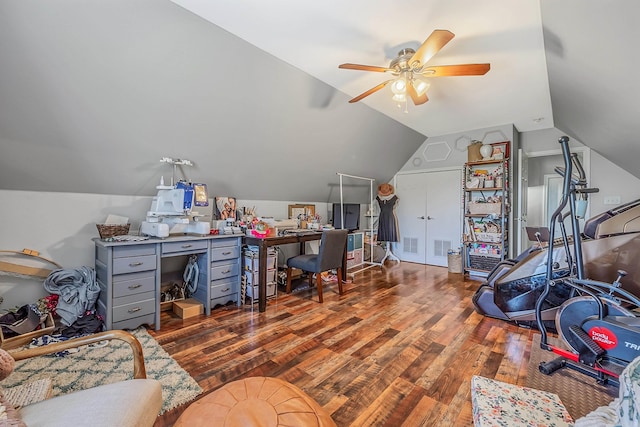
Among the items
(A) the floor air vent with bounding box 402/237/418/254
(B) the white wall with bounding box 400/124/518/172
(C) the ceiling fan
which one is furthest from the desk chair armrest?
(B) the white wall with bounding box 400/124/518/172

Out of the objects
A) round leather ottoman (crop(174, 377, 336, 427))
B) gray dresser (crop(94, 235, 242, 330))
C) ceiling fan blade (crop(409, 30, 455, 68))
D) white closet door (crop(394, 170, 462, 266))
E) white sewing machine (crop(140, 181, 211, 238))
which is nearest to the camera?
round leather ottoman (crop(174, 377, 336, 427))

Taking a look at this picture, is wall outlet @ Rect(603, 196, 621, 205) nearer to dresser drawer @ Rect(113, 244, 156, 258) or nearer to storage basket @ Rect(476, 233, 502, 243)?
storage basket @ Rect(476, 233, 502, 243)

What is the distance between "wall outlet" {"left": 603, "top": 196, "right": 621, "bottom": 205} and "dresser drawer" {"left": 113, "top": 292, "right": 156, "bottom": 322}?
5878mm

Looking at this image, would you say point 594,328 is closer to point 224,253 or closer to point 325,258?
point 325,258

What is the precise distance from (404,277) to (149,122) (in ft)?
12.7

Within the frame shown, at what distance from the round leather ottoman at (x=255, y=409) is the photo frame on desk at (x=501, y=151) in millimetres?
4582

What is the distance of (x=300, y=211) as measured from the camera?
15.1 ft

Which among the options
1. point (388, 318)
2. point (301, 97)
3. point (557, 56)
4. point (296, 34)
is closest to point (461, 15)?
point (557, 56)

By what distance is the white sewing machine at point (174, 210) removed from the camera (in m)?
2.58

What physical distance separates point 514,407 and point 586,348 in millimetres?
755

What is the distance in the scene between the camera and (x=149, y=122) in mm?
2453

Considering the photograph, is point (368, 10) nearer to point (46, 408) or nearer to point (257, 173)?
point (257, 173)

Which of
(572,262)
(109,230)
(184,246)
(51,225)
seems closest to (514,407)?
(572,262)

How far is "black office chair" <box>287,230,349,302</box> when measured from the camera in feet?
10.4
